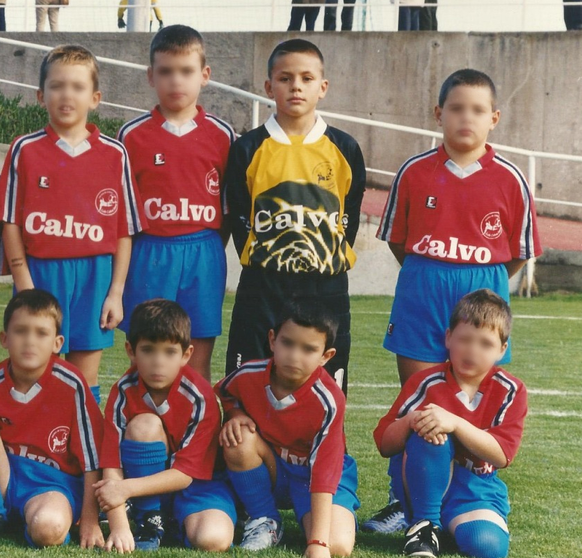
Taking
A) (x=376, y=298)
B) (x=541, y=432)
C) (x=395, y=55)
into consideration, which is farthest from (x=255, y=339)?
(x=395, y=55)

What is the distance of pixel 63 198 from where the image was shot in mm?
3928

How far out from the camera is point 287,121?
13.5ft

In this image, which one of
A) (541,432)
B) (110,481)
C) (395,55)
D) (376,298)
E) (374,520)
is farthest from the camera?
(395,55)

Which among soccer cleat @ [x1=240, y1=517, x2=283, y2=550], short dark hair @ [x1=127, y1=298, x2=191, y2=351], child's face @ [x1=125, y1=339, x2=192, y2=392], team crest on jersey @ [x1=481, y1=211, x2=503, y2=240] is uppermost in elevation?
team crest on jersey @ [x1=481, y1=211, x2=503, y2=240]

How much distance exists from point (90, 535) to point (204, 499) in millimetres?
397

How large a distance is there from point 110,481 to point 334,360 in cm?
111

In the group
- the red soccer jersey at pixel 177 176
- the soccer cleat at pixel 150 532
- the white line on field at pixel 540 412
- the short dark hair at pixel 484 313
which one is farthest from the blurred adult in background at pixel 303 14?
the soccer cleat at pixel 150 532

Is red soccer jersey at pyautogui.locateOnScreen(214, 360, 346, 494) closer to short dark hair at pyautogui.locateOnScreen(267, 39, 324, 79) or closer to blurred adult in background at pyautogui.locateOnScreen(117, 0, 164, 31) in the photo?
short dark hair at pyautogui.locateOnScreen(267, 39, 324, 79)

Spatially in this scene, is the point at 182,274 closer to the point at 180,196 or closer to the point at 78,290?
the point at 180,196

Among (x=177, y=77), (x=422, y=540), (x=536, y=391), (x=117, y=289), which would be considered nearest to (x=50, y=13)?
(x=536, y=391)

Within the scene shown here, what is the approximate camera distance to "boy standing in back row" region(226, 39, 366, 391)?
13.1 feet

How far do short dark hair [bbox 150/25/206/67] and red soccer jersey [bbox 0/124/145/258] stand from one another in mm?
465

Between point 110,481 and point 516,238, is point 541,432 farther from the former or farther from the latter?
point 110,481

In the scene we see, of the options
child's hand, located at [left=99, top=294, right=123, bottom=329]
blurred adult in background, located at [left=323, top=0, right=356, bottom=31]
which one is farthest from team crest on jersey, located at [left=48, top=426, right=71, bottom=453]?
blurred adult in background, located at [left=323, top=0, right=356, bottom=31]
